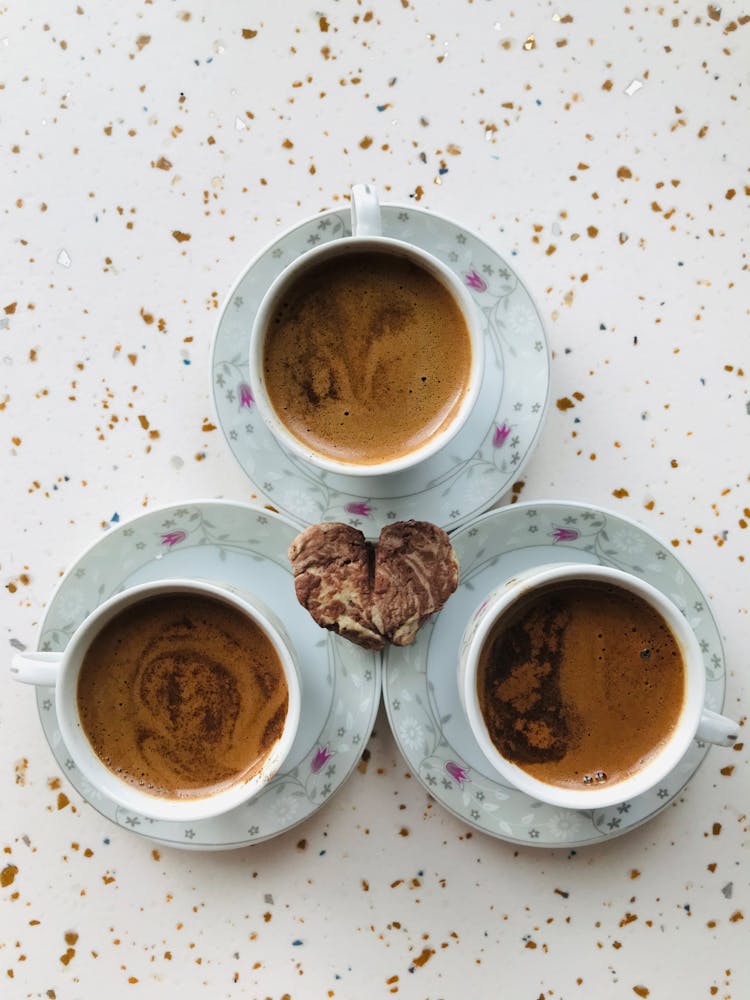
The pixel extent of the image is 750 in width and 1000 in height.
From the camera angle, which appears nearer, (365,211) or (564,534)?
(365,211)

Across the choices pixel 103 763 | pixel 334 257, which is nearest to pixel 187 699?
pixel 103 763

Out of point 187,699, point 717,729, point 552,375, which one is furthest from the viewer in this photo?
point 552,375

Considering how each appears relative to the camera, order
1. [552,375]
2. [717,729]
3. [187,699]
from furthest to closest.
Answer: [552,375], [187,699], [717,729]

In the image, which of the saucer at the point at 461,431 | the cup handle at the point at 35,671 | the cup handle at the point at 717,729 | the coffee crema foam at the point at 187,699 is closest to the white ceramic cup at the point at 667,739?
the cup handle at the point at 717,729

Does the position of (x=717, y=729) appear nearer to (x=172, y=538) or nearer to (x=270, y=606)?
(x=270, y=606)

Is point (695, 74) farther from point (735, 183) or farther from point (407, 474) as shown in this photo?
point (407, 474)

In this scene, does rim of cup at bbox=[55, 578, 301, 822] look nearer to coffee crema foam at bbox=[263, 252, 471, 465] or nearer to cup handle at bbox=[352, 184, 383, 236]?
coffee crema foam at bbox=[263, 252, 471, 465]

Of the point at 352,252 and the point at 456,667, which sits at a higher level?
the point at 352,252

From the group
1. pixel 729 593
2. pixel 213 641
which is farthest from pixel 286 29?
pixel 729 593
